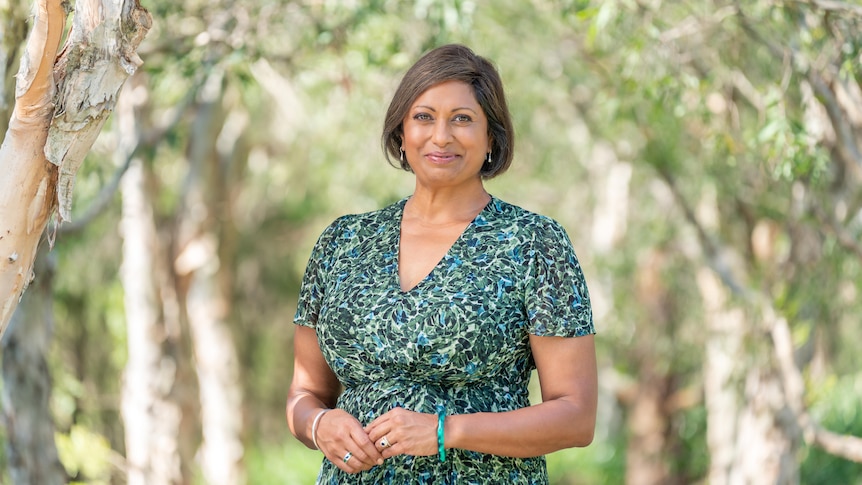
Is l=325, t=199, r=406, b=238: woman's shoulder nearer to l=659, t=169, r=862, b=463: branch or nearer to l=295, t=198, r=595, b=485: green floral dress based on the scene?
l=295, t=198, r=595, b=485: green floral dress

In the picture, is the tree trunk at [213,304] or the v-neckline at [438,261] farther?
the tree trunk at [213,304]

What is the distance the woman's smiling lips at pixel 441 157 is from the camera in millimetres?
2691

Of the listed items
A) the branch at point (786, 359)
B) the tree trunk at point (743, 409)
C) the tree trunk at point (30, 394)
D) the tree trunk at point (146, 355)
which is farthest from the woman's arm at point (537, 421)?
the tree trunk at point (146, 355)

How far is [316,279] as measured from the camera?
286cm

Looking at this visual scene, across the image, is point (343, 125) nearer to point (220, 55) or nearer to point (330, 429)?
point (220, 55)

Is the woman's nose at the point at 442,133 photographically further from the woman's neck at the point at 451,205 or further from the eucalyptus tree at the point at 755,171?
the eucalyptus tree at the point at 755,171

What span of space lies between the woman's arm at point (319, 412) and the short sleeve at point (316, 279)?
38 millimetres

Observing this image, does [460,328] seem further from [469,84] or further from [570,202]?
[570,202]

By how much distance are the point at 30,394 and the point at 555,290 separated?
2.98m

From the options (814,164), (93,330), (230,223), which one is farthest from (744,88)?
(93,330)

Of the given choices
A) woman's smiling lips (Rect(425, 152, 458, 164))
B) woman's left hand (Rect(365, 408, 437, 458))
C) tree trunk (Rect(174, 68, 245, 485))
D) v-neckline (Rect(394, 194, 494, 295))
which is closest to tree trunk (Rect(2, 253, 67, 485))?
v-neckline (Rect(394, 194, 494, 295))

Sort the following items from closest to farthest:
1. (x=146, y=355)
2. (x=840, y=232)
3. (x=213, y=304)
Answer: (x=840, y=232)
(x=146, y=355)
(x=213, y=304)

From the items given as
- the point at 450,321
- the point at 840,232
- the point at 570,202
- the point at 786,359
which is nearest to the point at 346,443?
the point at 450,321

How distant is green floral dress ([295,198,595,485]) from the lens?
8.36ft
